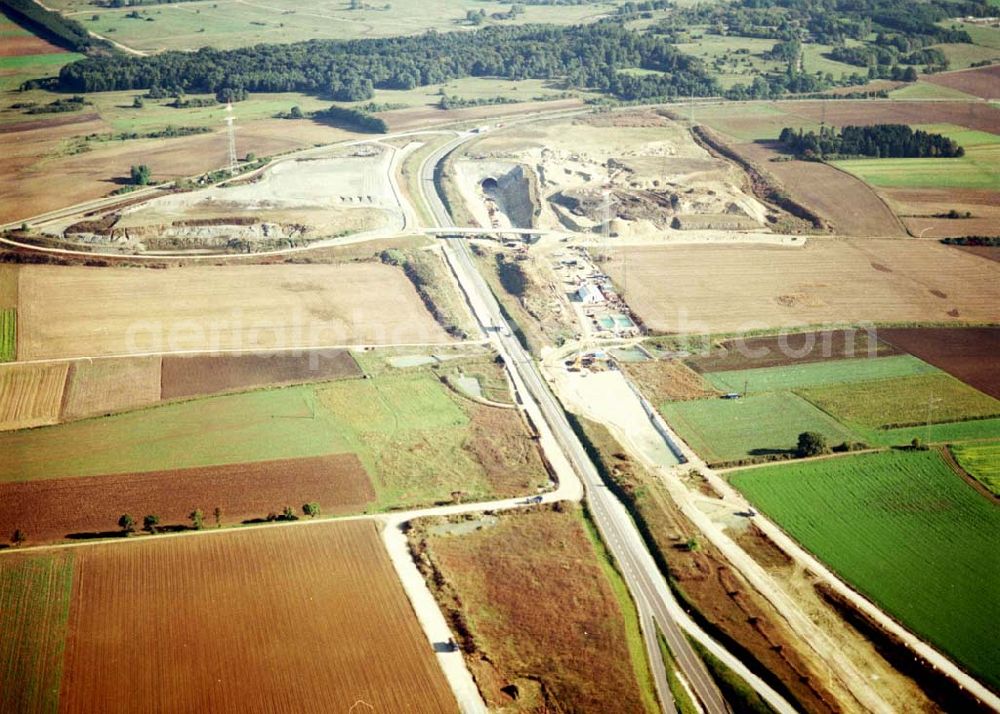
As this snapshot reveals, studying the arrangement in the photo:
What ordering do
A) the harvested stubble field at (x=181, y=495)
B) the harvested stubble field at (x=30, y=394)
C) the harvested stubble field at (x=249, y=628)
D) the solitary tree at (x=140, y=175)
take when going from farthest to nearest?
the solitary tree at (x=140, y=175)
the harvested stubble field at (x=30, y=394)
the harvested stubble field at (x=181, y=495)
the harvested stubble field at (x=249, y=628)

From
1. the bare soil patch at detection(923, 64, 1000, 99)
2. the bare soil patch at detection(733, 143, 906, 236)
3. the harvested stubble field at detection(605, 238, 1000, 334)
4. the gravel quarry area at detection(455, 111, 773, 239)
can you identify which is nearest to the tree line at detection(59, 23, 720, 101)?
the gravel quarry area at detection(455, 111, 773, 239)

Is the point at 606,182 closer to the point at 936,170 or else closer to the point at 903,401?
the point at 936,170

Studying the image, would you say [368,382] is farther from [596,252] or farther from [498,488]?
[596,252]

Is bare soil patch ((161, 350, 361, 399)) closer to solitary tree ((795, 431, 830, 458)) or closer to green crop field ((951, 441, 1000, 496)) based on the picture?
solitary tree ((795, 431, 830, 458))

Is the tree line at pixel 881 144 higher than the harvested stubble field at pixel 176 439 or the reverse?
higher

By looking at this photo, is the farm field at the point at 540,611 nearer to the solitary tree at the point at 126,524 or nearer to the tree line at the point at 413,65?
the solitary tree at the point at 126,524

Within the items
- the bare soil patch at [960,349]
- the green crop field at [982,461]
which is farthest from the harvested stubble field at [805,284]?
the green crop field at [982,461]
